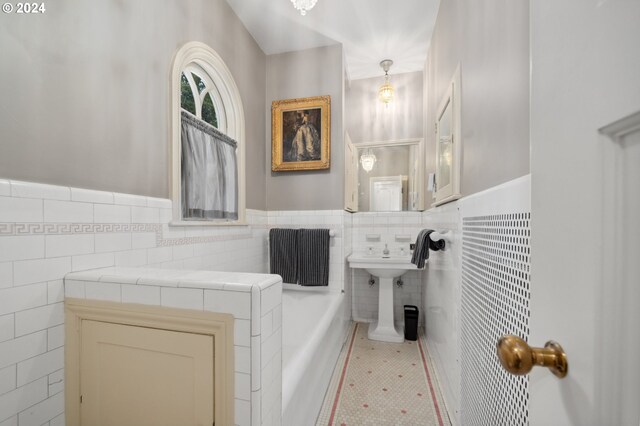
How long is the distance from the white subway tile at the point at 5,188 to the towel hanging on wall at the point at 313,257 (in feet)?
6.13

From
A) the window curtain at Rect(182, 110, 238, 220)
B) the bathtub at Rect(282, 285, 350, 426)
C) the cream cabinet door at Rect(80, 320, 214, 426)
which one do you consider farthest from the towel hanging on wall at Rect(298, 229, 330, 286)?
the cream cabinet door at Rect(80, 320, 214, 426)

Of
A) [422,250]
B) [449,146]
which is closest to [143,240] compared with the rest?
[422,250]

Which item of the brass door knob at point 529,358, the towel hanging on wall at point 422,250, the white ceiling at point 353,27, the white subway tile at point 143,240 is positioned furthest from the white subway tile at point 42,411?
the white ceiling at point 353,27

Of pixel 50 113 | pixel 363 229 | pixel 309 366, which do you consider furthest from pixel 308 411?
pixel 363 229

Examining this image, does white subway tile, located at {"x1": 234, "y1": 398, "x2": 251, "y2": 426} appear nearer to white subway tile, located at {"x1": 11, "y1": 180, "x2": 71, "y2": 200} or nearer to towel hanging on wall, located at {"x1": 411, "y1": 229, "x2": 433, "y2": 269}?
white subway tile, located at {"x1": 11, "y1": 180, "x2": 71, "y2": 200}

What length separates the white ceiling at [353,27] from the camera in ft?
6.79

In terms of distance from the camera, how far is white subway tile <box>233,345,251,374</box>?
2.35 feet

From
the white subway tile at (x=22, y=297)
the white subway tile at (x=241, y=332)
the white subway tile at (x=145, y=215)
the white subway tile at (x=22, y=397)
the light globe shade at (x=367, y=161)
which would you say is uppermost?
the light globe shade at (x=367, y=161)

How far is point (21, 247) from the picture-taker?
0.84 m

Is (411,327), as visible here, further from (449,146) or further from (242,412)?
(242,412)

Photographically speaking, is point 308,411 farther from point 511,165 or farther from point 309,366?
point 511,165

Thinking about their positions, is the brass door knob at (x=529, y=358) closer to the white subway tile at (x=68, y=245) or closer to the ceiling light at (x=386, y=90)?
the white subway tile at (x=68, y=245)

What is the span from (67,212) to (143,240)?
1.15 ft

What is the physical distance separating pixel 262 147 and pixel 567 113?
A: 2510mm
